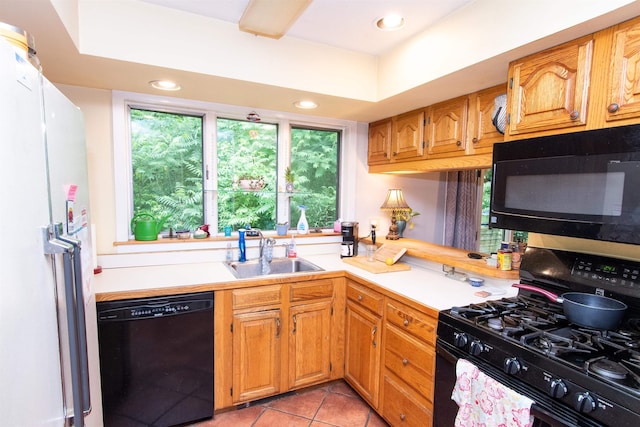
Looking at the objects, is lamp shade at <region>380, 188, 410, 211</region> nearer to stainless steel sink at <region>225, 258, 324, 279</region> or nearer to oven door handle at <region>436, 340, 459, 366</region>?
stainless steel sink at <region>225, 258, 324, 279</region>

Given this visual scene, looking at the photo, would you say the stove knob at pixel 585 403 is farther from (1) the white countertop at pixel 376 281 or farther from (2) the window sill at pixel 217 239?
(2) the window sill at pixel 217 239

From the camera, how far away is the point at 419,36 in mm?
1945

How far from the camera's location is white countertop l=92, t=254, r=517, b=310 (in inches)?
70.5

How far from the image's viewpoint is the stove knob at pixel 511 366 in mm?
1167

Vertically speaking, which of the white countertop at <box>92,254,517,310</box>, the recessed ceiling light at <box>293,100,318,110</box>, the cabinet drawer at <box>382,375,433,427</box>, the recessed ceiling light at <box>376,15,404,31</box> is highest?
the recessed ceiling light at <box>376,15,404,31</box>

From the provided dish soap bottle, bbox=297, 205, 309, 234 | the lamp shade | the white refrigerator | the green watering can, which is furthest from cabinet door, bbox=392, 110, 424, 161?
the white refrigerator

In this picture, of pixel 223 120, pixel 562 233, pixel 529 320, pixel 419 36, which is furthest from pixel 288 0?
pixel 529 320

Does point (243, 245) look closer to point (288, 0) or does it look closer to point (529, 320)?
point (288, 0)

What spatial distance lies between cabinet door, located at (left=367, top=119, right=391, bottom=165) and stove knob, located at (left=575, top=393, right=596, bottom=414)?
203 cm

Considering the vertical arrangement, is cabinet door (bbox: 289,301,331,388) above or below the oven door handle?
below

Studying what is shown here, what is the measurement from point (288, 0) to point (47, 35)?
107cm

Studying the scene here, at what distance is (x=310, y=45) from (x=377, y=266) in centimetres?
156

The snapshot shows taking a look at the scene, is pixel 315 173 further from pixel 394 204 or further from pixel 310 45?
pixel 310 45

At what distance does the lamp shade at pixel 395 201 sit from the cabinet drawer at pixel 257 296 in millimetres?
1331
